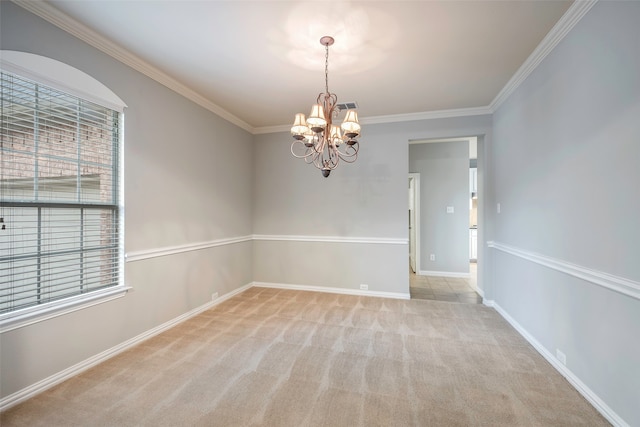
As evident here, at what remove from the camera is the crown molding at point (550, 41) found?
1.88 m

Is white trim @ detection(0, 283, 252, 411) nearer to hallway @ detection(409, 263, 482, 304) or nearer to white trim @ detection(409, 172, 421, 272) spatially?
hallway @ detection(409, 263, 482, 304)

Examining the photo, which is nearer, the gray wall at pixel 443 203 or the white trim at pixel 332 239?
the white trim at pixel 332 239

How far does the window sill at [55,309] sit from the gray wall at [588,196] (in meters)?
3.67

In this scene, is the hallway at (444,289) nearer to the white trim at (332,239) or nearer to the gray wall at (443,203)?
the gray wall at (443,203)

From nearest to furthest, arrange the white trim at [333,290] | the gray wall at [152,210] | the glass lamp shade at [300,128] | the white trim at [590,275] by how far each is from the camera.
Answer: the white trim at [590,275] → the gray wall at [152,210] → the glass lamp shade at [300,128] → the white trim at [333,290]

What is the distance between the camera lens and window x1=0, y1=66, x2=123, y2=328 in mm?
1824

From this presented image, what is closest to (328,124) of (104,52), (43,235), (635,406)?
(104,52)

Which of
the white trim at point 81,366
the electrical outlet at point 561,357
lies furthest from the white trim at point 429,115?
the white trim at point 81,366

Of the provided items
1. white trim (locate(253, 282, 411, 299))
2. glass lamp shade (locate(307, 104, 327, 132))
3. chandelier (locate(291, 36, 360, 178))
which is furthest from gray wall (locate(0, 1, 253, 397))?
glass lamp shade (locate(307, 104, 327, 132))

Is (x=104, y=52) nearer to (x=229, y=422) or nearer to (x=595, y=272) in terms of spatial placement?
(x=229, y=422)

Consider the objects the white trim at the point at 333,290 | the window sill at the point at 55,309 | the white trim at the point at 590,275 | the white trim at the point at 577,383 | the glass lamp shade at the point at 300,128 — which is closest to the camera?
the white trim at the point at 590,275

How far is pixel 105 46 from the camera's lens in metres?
2.36

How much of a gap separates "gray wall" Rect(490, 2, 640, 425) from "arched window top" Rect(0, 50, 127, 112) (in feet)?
12.1

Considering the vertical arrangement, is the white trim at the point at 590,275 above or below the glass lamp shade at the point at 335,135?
below
